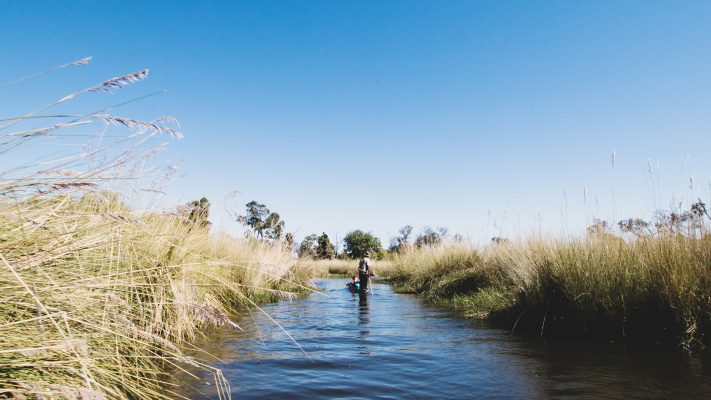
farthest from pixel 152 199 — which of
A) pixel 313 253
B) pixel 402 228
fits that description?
pixel 402 228

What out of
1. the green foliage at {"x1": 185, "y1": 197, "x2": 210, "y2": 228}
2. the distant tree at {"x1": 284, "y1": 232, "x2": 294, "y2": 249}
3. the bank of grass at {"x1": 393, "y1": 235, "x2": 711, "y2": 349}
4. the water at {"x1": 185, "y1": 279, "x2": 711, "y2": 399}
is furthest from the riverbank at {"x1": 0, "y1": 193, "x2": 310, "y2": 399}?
the distant tree at {"x1": 284, "y1": 232, "x2": 294, "y2": 249}

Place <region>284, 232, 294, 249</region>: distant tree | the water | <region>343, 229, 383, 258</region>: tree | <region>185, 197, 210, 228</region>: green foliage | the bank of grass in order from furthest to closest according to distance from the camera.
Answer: <region>343, 229, 383, 258</region>: tree
<region>284, 232, 294, 249</region>: distant tree
<region>185, 197, 210, 228</region>: green foliage
the bank of grass
the water

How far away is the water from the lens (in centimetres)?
334

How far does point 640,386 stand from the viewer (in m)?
3.34

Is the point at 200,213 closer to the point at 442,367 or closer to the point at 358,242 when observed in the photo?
the point at 442,367

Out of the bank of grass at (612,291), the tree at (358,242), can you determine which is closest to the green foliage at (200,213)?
the bank of grass at (612,291)

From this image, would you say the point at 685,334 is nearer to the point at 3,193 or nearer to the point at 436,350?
the point at 436,350

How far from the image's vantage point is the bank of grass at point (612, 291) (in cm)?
424

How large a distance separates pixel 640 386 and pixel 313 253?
495 inches

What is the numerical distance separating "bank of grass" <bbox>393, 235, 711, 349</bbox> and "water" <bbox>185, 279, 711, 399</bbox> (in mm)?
434

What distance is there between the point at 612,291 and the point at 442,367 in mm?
2498

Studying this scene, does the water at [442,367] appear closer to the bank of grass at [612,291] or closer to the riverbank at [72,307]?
the bank of grass at [612,291]

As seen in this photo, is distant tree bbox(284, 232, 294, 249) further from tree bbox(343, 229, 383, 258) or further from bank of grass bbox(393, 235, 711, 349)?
→ tree bbox(343, 229, 383, 258)

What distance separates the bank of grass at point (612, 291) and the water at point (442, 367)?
1.42ft
